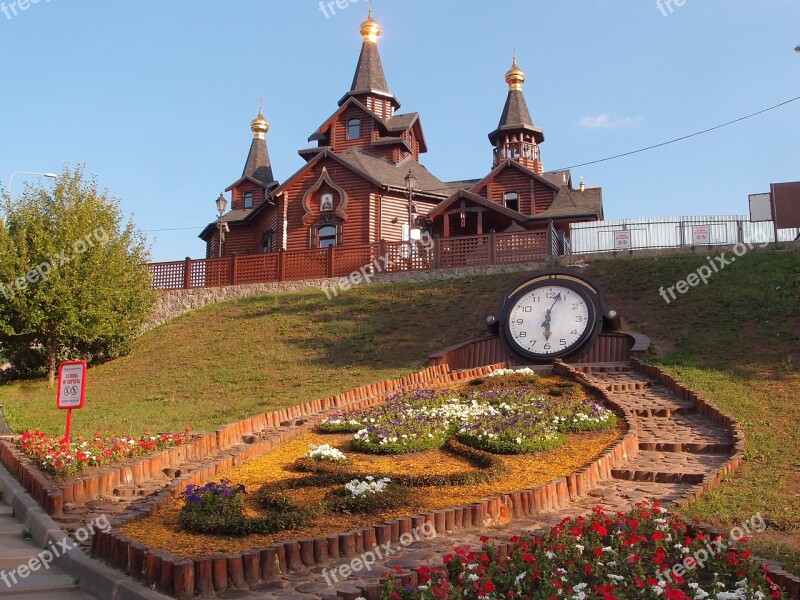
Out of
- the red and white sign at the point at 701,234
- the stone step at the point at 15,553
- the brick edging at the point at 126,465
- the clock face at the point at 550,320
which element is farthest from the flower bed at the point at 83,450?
the red and white sign at the point at 701,234

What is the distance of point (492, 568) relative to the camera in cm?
571

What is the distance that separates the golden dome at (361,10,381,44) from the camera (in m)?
43.8

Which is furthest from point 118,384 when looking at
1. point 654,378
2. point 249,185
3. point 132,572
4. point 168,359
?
point 249,185

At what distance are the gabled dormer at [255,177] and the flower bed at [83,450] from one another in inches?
1322

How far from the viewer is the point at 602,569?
576cm

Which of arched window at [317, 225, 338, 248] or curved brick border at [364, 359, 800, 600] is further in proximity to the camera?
arched window at [317, 225, 338, 248]

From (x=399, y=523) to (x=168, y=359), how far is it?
54.1 ft

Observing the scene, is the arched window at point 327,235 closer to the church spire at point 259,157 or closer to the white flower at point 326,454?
the church spire at point 259,157

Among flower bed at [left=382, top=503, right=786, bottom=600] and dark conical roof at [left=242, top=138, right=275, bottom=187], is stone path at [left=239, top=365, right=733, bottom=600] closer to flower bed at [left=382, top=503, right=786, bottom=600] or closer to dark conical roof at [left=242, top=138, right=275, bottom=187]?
flower bed at [left=382, top=503, right=786, bottom=600]

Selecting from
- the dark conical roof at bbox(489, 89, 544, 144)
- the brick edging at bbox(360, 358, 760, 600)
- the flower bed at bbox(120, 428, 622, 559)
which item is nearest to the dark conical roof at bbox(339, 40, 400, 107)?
the dark conical roof at bbox(489, 89, 544, 144)

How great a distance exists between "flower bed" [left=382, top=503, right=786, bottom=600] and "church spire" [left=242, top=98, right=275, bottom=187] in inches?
1595

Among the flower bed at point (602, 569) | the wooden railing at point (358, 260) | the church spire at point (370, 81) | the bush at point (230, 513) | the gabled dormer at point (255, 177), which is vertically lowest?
the flower bed at point (602, 569)

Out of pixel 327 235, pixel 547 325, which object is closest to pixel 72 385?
pixel 547 325

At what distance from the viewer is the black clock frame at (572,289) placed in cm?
1656
